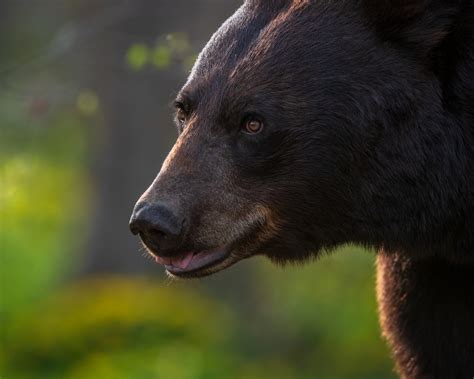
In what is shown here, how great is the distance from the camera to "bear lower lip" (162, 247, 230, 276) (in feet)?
14.0

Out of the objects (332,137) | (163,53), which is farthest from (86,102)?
(332,137)

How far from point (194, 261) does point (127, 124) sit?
24.3 ft

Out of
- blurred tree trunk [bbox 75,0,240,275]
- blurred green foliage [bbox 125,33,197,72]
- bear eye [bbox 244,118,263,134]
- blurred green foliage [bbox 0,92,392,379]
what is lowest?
blurred green foliage [bbox 0,92,392,379]

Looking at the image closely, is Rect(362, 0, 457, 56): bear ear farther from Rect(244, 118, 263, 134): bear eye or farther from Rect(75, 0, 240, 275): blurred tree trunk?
Rect(75, 0, 240, 275): blurred tree trunk

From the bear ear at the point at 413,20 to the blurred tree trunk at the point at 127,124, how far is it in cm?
652

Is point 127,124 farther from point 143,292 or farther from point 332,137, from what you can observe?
point 332,137

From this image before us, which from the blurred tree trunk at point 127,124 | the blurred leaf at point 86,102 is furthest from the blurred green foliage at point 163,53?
the blurred tree trunk at point 127,124

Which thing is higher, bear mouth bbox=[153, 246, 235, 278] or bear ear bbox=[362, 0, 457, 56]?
bear ear bbox=[362, 0, 457, 56]

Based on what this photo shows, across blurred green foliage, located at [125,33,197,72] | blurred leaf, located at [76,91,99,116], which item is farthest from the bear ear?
blurred leaf, located at [76,91,99,116]

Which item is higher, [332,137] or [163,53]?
[163,53]

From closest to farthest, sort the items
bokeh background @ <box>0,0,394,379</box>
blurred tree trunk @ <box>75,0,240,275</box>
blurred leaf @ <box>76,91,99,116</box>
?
blurred leaf @ <box>76,91,99,116</box>
bokeh background @ <box>0,0,394,379</box>
blurred tree trunk @ <box>75,0,240,275</box>

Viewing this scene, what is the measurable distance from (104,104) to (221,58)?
741 centimetres

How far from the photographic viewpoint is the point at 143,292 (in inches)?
423

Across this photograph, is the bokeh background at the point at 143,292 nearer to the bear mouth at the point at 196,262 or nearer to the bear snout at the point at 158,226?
the bear mouth at the point at 196,262
